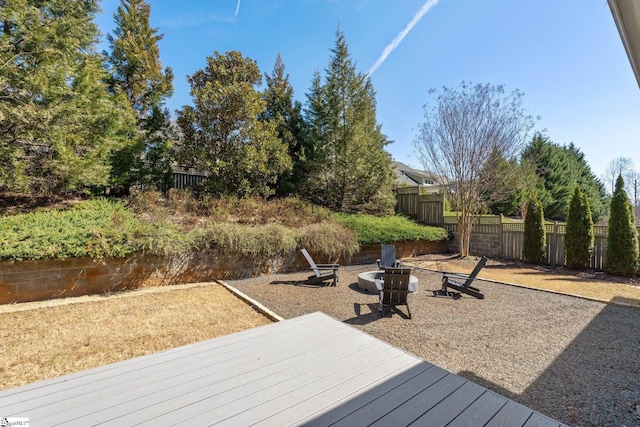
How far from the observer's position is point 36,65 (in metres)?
6.20

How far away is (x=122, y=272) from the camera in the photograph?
5.68 m

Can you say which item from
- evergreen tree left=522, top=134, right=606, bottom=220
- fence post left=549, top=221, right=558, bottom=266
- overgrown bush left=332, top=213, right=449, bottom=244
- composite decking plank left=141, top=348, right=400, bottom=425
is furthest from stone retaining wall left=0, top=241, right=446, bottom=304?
evergreen tree left=522, top=134, right=606, bottom=220

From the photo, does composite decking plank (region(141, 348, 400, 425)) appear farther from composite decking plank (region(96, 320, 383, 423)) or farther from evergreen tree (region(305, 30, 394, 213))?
evergreen tree (region(305, 30, 394, 213))

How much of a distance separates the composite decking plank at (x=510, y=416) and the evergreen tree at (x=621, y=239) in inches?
340

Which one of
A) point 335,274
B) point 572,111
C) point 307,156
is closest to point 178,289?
point 335,274

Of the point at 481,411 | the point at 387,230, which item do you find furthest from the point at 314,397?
the point at 387,230

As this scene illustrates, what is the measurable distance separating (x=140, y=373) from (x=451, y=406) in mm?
2508

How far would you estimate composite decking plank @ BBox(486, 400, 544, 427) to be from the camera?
1757mm

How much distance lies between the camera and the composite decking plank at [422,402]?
1.75 meters

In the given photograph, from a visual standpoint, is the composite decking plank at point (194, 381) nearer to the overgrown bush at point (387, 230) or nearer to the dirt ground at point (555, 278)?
the dirt ground at point (555, 278)

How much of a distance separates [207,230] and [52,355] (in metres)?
3.83

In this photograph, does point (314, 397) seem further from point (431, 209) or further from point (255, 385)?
point (431, 209)

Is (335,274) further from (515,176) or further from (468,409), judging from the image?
(515,176)

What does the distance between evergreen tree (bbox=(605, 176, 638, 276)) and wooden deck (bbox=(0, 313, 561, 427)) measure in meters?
8.62
